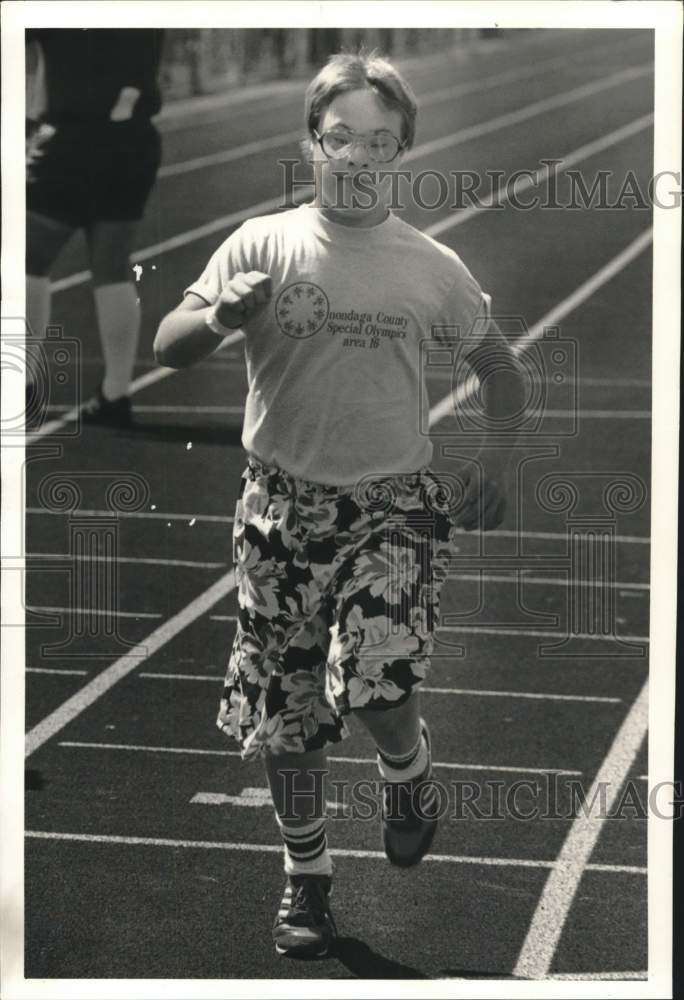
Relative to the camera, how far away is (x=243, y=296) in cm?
371

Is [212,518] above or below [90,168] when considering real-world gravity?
below

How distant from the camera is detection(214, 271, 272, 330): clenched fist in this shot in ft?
12.2

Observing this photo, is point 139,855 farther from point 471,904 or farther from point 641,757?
point 641,757

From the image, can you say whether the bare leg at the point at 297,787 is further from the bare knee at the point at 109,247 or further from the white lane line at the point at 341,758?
the bare knee at the point at 109,247

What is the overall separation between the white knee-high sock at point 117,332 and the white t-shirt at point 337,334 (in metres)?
4.19

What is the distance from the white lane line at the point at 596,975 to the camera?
4.09 m

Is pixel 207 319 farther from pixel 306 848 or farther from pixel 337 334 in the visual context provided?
pixel 306 848

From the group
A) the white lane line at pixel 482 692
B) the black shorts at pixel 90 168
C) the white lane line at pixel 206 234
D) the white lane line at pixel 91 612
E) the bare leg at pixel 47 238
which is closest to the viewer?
the white lane line at pixel 482 692

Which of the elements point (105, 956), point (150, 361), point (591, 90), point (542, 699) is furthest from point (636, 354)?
point (591, 90)

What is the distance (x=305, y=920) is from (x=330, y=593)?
2.48 feet

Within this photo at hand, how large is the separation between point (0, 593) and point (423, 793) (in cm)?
110
